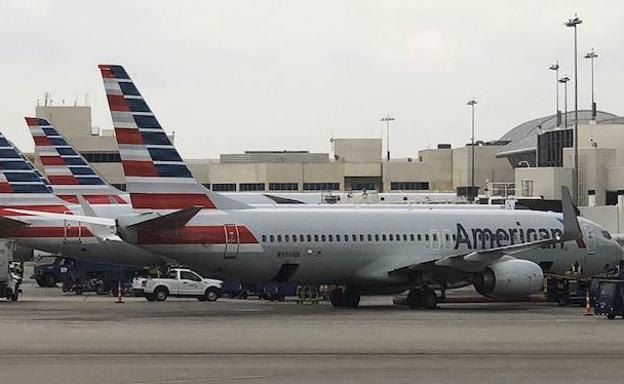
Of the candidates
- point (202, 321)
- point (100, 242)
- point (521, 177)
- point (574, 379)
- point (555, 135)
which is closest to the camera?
point (574, 379)

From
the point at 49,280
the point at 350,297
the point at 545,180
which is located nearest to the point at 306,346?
the point at 350,297

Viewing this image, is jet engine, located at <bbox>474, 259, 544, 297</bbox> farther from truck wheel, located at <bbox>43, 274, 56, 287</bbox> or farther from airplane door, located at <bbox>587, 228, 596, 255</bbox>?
truck wheel, located at <bbox>43, 274, 56, 287</bbox>

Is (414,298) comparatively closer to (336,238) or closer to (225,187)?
(336,238)

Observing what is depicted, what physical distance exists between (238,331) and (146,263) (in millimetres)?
20028

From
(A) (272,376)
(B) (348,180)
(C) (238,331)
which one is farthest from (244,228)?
(B) (348,180)

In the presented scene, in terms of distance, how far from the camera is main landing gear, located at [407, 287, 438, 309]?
44.0 meters

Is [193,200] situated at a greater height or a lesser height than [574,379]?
greater

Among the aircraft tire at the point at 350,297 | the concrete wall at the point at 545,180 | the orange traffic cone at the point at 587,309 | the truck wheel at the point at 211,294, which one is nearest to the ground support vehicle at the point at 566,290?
the orange traffic cone at the point at 587,309

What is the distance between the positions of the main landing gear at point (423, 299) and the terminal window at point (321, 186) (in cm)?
8033

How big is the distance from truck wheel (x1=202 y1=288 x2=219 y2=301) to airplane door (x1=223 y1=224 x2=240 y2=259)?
14.7 meters

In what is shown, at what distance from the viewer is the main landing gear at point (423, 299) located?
44041 millimetres

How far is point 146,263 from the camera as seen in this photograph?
171 ft

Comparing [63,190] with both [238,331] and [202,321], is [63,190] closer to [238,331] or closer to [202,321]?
[202,321]

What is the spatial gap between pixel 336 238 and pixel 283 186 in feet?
267
